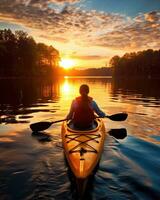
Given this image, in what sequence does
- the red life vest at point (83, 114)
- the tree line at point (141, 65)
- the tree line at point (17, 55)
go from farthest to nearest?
the tree line at point (141, 65)
the tree line at point (17, 55)
the red life vest at point (83, 114)

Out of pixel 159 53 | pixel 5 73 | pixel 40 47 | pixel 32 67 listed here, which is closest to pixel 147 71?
pixel 159 53

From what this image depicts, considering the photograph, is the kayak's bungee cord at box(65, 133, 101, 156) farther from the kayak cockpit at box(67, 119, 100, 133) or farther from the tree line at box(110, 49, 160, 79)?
the tree line at box(110, 49, 160, 79)

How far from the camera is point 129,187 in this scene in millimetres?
5926

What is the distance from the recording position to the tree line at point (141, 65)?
10944 centimetres

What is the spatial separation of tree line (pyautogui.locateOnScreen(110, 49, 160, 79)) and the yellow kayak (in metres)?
106

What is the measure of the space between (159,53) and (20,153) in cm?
11191

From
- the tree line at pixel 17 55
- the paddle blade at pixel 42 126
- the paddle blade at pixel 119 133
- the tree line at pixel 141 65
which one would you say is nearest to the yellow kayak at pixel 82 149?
the paddle blade at pixel 42 126

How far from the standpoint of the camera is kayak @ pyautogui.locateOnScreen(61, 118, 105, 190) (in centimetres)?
565

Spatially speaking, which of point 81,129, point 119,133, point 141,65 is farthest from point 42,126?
point 141,65

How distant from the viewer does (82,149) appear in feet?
21.7

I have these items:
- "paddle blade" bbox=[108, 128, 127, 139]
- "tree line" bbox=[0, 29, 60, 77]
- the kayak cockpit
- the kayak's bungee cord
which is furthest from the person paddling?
"tree line" bbox=[0, 29, 60, 77]

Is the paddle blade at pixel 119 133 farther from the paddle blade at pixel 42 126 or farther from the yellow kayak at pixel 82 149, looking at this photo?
the paddle blade at pixel 42 126

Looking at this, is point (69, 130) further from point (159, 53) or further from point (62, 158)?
point (159, 53)

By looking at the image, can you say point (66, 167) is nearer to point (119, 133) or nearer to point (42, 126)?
point (42, 126)
